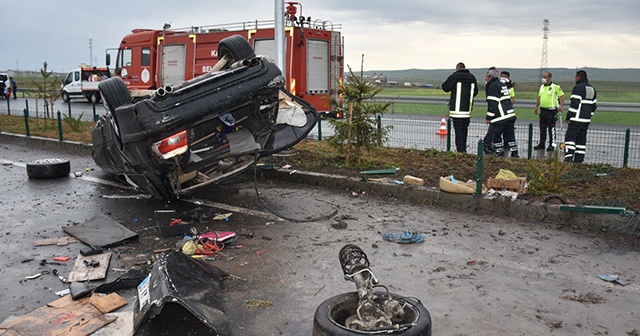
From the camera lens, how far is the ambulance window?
2200 cm

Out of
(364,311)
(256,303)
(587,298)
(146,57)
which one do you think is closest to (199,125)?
(256,303)

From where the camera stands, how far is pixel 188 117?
21.7 ft

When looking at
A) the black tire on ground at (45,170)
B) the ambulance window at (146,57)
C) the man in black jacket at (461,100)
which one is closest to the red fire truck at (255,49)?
the ambulance window at (146,57)

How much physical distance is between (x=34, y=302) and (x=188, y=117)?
8.63 ft

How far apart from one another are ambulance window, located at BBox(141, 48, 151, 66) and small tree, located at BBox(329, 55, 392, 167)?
1397 cm

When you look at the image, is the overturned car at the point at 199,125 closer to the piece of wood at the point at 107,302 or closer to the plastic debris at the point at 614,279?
the piece of wood at the point at 107,302

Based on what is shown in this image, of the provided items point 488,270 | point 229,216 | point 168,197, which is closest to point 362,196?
point 229,216

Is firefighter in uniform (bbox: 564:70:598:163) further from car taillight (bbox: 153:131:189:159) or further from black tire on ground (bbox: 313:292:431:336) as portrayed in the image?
black tire on ground (bbox: 313:292:431:336)

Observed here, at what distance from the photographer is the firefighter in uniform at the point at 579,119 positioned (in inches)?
454

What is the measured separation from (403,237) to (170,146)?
2.89 meters

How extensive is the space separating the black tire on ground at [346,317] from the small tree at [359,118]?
6.08 metres

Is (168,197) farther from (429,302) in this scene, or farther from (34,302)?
(429,302)

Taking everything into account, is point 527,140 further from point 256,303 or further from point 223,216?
point 256,303

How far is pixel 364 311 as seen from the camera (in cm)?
373
